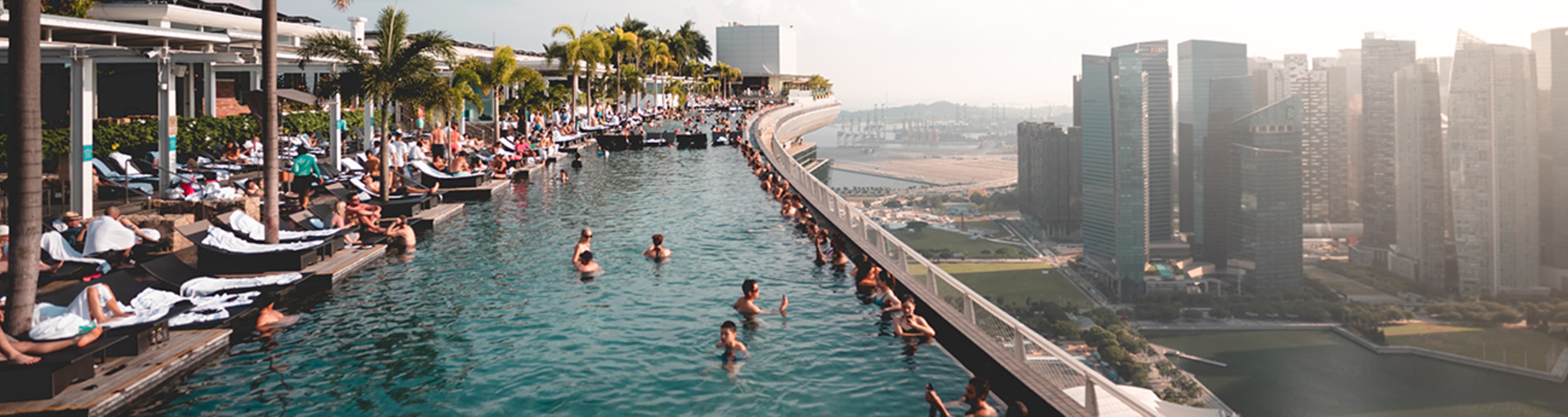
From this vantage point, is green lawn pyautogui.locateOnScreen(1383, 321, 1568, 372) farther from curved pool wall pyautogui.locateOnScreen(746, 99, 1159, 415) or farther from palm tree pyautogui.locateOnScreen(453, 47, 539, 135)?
curved pool wall pyautogui.locateOnScreen(746, 99, 1159, 415)

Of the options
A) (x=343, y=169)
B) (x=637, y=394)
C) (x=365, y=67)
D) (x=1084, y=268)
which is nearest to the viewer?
(x=637, y=394)

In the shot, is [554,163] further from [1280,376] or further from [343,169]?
[1280,376]

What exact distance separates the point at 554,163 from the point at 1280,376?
4941 inches

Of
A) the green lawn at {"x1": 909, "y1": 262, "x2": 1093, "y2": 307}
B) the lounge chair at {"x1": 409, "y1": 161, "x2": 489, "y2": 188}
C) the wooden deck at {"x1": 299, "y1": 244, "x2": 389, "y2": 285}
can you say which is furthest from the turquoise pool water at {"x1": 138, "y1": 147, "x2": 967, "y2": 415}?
the green lawn at {"x1": 909, "y1": 262, "x2": 1093, "y2": 307}

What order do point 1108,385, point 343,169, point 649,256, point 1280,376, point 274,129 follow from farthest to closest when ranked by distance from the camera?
point 1280,376, point 343,169, point 649,256, point 274,129, point 1108,385

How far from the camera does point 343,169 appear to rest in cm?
2519

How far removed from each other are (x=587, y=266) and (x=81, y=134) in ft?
26.2

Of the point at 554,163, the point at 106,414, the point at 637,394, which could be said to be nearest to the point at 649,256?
the point at 637,394


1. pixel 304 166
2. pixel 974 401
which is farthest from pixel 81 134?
pixel 974 401

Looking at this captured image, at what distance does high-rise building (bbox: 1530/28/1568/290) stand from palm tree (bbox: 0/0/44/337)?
208m

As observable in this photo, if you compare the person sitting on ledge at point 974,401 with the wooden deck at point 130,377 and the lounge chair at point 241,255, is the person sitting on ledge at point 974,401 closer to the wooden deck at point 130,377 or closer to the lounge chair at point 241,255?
the wooden deck at point 130,377

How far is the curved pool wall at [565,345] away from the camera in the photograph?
29.9 feet

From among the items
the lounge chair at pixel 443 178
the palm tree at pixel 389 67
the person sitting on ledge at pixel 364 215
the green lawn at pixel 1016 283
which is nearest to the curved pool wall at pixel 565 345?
the person sitting on ledge at pixel 364 215

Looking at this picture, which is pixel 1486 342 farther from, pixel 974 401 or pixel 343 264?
pixel 343 264
